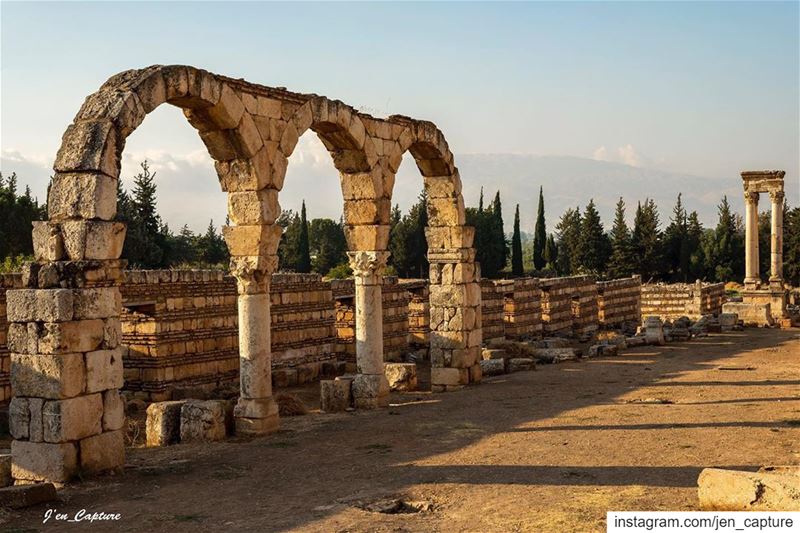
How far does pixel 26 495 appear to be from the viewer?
825 cm

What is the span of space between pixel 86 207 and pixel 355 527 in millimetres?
4701

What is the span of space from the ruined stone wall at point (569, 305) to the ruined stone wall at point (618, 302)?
0.66m

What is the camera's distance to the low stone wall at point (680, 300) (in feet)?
132

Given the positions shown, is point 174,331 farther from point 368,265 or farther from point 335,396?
point 368,265

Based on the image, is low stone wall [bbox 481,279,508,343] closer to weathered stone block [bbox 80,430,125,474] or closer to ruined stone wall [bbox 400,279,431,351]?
ruined stone wall [bbox 400,279,431,351]

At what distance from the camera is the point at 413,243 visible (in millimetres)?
59906

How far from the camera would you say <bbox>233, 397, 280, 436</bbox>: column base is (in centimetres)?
1222

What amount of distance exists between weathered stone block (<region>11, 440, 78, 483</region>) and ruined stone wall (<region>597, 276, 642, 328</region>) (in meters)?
29.5

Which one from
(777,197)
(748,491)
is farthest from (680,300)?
(748,491)

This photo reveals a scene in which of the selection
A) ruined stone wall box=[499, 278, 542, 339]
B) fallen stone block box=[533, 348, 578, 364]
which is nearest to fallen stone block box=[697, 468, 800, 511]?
fallen stone block box=[533, 348, 578, 364]

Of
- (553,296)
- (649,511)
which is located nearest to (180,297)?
(649,511)

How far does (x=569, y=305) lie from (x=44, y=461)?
26.4 m

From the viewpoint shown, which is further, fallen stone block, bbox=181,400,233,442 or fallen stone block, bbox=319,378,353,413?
fallen stone block, bbox=319,378,353,413

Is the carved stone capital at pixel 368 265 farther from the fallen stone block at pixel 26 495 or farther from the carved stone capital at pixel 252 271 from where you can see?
the fallen stone block at pixel 26 495
